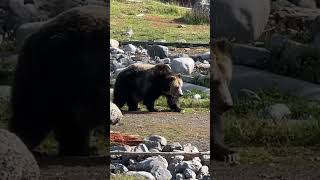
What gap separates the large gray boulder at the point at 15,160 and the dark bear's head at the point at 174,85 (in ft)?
4.56

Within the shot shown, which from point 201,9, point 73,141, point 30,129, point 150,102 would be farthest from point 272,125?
point 30,129

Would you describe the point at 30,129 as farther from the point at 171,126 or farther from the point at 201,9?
the point at 201,9

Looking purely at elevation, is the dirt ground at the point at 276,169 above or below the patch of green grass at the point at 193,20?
below

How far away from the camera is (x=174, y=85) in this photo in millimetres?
6777

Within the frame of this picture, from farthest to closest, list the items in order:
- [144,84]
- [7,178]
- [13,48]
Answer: [144,84] < [13,48] < [7,178]

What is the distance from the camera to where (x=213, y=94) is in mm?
6633

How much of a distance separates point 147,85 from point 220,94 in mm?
700

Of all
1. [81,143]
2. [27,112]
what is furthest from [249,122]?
[27,112]

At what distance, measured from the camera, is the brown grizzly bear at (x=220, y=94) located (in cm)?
663

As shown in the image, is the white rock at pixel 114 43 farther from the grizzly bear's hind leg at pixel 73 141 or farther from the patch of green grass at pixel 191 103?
the grizzly bear's hind leg at pixel 73 141

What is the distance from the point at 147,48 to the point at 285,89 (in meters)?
1.32

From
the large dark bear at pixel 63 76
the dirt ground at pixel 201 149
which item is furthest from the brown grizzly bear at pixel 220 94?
the large dark bear at pixel 63 76

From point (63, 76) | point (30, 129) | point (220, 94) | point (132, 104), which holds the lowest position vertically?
point (30, 129)

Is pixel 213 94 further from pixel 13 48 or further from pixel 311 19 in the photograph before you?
pixel 13 48
